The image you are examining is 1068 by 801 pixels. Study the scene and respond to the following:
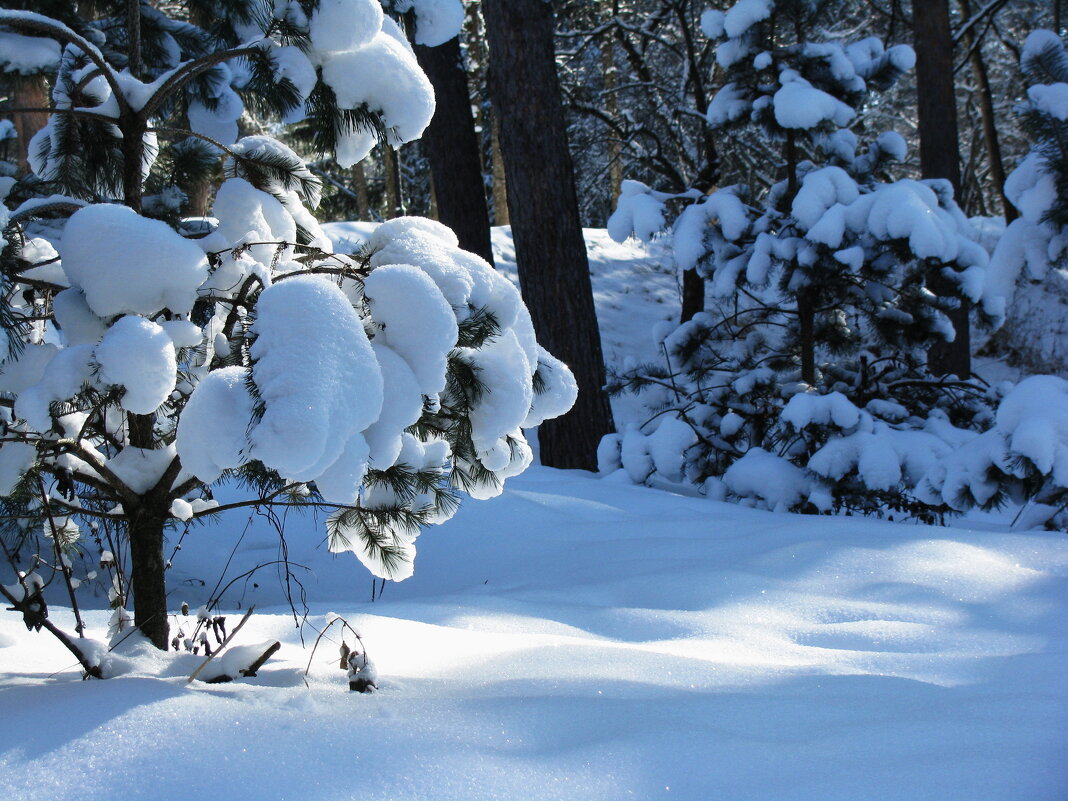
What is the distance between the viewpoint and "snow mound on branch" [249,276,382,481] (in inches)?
52.7

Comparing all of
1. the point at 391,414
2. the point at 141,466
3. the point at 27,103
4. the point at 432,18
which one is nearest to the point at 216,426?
the point at 391,414

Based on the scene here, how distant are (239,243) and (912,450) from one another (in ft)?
11.4

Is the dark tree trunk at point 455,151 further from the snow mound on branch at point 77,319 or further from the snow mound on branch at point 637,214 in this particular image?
the snow mound on branch at point 77,319

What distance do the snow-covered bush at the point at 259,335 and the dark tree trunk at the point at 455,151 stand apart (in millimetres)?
4413

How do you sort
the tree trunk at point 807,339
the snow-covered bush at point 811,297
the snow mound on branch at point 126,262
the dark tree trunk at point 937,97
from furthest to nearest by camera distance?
the dark tree trunk at point 937,97 < the tree trunk at point 807,339 < the snow-covered bush at point 811,297 < the snow mound on branch at point 126,262

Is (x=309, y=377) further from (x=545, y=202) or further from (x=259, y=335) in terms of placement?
(x=545, y=202)

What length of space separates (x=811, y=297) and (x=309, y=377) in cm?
426

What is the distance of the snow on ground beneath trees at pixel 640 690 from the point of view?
4.30 ft

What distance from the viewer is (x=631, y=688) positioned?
176 centimetres

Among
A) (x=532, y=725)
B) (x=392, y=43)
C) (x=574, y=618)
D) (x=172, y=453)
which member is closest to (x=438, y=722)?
(x=532, y=725)

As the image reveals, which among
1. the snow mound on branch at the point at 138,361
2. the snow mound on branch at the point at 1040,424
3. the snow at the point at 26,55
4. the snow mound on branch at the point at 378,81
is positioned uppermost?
the snow at the point at 26,55

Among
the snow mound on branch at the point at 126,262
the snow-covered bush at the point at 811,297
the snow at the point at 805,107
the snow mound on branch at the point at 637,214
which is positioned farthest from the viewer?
the snow mound on branch at the point at 637,214

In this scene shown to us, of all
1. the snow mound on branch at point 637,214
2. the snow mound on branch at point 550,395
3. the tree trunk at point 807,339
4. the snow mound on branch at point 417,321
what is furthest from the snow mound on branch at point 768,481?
the snow mound on branch at point 417,321

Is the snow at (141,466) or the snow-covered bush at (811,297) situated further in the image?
the snow-covered bush at (811,297)
